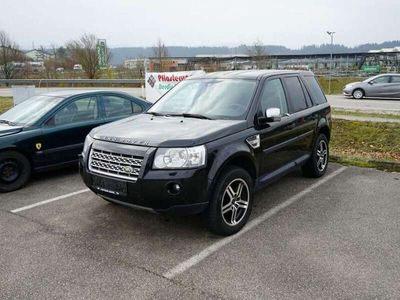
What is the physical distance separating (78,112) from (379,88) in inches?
743

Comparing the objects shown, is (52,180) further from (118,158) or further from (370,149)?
(370,149)

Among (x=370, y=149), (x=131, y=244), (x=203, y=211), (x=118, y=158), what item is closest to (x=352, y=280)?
(x=203, y=211)

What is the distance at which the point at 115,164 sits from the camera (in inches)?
155

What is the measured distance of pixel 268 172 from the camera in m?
4.86

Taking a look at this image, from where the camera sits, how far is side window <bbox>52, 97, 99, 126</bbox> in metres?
6.37

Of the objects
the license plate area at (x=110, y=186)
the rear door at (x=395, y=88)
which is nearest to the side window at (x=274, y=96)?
the license plate area at (x=110, y=186)

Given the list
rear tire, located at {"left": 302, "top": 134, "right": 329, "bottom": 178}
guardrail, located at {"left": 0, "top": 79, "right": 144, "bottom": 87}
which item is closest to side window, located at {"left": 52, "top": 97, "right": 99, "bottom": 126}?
rear tire, located at {"left": 302, "top": 134, "right": 329, "bottom": 178}

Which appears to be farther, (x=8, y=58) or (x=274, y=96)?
(x=8, y=58)

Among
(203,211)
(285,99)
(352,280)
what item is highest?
(285,99)

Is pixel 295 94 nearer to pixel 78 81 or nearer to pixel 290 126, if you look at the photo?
pixel 290 126

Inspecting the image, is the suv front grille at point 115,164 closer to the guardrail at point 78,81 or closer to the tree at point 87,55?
the guardrail at point 78,81

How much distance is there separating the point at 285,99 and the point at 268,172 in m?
1.13

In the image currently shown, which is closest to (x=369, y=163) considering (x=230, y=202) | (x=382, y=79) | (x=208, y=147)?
(x=230, y=202)

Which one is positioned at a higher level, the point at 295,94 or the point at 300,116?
the point at 295,94
